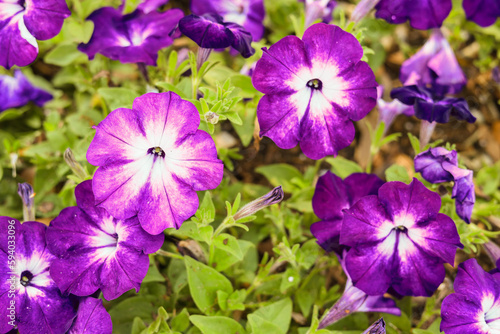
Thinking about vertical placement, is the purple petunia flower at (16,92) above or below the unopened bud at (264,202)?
above

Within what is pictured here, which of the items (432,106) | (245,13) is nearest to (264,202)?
(432,106)

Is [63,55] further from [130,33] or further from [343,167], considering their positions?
[343,167]

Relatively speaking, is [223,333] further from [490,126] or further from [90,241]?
[490,126]

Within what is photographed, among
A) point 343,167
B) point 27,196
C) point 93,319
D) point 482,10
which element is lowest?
point 93,319

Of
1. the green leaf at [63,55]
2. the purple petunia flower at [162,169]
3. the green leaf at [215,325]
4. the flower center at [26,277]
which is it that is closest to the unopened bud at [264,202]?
the purple petunia flower at [162,169]

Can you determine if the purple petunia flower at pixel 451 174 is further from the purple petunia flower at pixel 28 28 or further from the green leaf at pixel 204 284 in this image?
the purple petunia flower at pixel 28 28

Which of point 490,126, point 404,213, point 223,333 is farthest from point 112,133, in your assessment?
point 490,126

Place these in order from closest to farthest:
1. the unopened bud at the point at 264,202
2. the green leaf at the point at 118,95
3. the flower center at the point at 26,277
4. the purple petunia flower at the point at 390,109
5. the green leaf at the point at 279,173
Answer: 1. the unopened bud at the point at 264,202
2. the flower center at the point at 26,277
3. the green leaf at the point at 118,95
4. the purple petunia flower at the point at 390,109
5. the green leaf at the point at 279,173
